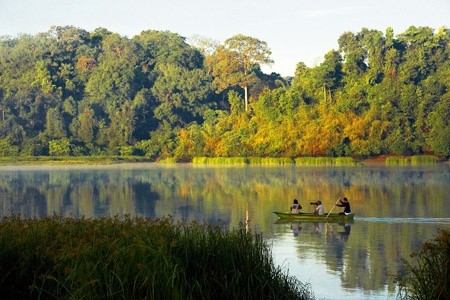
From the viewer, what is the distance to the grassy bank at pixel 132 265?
338 inches

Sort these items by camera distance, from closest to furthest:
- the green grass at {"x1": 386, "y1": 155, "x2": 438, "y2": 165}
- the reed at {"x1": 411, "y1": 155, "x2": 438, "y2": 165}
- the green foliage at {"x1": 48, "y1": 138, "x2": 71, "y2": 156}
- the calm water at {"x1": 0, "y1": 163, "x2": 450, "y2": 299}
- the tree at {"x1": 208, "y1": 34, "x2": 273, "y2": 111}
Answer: the calm water at {"x1": 0, "y1": 163, "x2": 450, "y2": 299} → the reed at {"x1": 411, "y1": 155, "x2": 438, "y2": 165} → the green grass at {"x1": 386, "y1": 155, "x2": 438, "y2": 165} → the green foliage at {"x1": 48, "y1": 138, "x2": 71, "y2": 156} → the tree at {"x1": 208, "y1": 34, "x2": 273, "y2": 111}

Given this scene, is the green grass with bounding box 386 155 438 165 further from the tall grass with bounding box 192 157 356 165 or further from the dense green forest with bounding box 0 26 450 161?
the tall grass with bounding box 192 157 356 165

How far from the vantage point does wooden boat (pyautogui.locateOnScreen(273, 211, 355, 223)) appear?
2320cm

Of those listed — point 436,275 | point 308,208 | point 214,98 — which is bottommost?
point 308,208

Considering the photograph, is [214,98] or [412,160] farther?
[214,98]

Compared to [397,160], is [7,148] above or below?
above

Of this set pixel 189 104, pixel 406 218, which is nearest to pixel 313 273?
pixel 406 218

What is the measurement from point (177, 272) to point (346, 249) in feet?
31.4

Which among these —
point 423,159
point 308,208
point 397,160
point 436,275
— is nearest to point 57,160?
point 397,160

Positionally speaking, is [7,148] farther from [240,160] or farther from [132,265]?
[132,265]

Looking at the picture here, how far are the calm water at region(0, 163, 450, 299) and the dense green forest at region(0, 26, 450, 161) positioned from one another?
22.5m

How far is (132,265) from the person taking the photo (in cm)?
878

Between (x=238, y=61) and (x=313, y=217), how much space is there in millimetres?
70513

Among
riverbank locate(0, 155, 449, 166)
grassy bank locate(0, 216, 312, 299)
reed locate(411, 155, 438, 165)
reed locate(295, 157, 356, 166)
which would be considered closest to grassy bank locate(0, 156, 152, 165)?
riverbank locate(0, 155, 449, 166)
